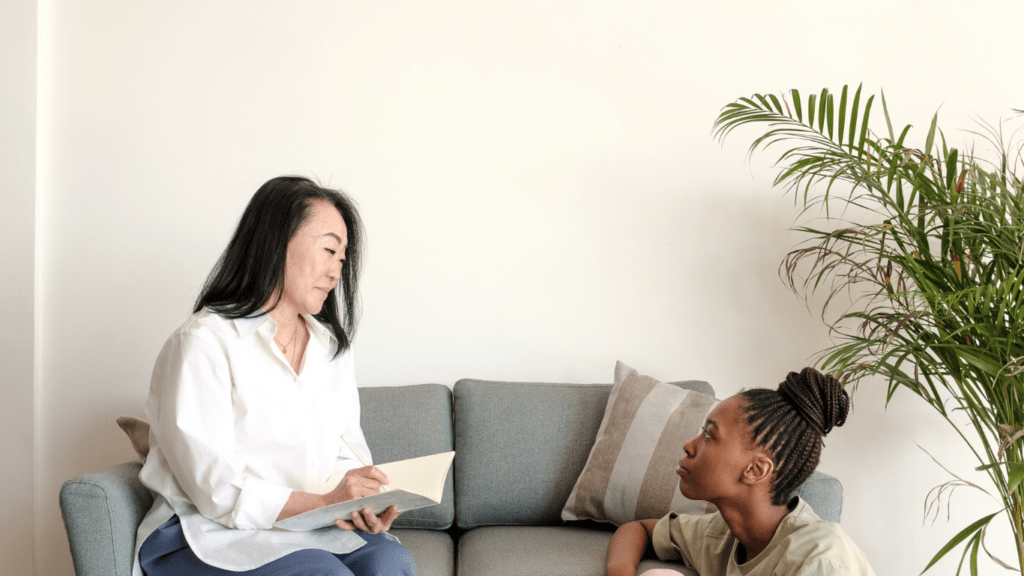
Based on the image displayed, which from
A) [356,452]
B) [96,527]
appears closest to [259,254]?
[356,452]

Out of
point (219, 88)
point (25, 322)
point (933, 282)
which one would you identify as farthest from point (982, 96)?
point (25, 322)

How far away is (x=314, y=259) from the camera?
1761 mm

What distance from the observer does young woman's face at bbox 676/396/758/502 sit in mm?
1448

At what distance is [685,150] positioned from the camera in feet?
8.70

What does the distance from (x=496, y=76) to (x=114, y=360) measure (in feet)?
5.18

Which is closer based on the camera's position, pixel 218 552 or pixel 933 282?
pixel 218 552

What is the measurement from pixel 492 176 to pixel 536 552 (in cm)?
125

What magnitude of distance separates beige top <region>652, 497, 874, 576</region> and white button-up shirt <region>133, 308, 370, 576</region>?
0.71m

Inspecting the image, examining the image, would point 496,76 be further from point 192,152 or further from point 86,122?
point 86,122

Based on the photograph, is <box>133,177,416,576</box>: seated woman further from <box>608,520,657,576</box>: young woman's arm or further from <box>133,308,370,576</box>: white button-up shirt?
<box>608,520,657,576</box>: young woman's arm

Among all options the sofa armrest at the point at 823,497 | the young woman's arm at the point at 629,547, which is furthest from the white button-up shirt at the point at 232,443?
the sofa armrest at the point at 823,497

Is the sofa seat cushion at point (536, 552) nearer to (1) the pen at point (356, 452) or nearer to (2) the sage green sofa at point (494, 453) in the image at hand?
(2) the sage green sofa at point (494, 453)

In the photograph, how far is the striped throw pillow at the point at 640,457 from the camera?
2.04 m

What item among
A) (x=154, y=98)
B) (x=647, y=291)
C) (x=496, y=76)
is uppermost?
(x=496, y=76)
